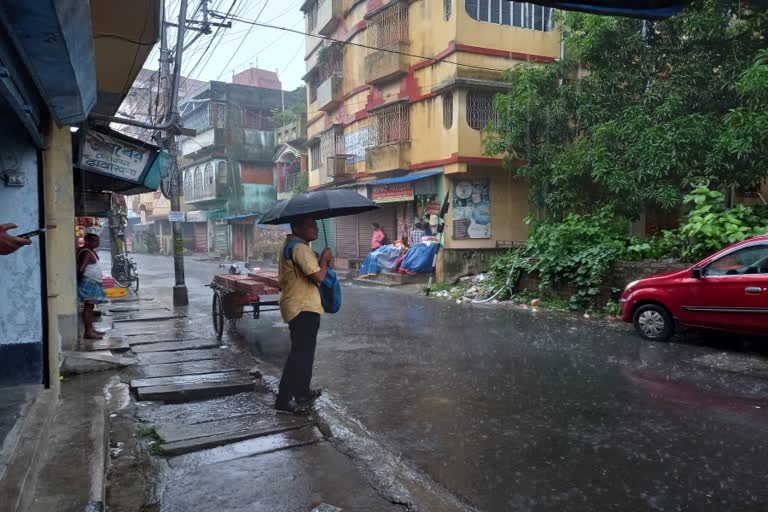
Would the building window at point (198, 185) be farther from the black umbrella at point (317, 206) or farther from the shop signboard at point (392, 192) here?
the black umbrella at point (317, 206)

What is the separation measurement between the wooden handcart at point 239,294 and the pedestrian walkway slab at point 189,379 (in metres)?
1.61

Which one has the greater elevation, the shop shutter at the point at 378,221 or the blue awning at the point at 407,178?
the blue awning at the point at 407,178

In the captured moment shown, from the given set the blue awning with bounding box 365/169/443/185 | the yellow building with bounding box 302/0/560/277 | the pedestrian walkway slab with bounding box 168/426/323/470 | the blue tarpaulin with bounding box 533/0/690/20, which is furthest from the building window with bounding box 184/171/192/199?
the blue tarpaulin with bounding box 533/0/690/20

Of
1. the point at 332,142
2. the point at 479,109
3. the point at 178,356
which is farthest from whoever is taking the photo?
the point at 332,142

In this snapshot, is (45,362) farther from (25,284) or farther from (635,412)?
(635,412)

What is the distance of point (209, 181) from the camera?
39.8 metres

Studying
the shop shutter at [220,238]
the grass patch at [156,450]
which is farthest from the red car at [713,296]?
the shop shutter at [220,238]

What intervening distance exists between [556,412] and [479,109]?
1387cm

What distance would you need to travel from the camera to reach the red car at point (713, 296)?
23.9ft

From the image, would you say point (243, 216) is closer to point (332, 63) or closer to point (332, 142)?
point (332, 142)

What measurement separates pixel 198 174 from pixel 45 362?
39.4 m

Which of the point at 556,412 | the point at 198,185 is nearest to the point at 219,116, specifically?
the point at 198,185

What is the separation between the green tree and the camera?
1050 cm

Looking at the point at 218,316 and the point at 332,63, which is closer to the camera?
the point at 218,316
